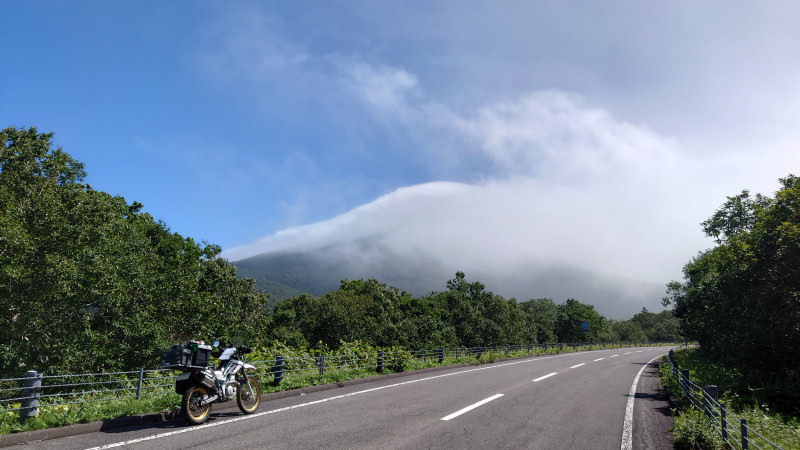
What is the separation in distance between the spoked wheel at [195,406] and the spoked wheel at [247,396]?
25.9 inches

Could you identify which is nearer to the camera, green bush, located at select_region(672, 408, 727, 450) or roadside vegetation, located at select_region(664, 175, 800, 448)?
green bush, located at select_region(672, 408, 727, 450)

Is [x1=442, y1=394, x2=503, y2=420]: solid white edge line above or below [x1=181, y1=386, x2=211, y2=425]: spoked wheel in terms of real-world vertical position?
below

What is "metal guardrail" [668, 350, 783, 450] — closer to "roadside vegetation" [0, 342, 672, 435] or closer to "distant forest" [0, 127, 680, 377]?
"roadside vegetation" [0, 342, 672, 435]

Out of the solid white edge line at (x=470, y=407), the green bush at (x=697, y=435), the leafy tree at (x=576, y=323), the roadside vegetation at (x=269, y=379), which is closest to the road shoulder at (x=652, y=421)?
the green bush at (x=697, y=435)

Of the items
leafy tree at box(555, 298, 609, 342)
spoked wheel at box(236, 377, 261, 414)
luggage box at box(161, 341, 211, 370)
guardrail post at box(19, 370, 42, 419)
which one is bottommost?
leafy tree at box(555, 298, 609, 342)

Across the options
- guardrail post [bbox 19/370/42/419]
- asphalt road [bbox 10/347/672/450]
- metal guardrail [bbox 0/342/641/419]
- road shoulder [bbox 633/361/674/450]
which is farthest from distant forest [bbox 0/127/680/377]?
road shoulder [bbox 633/361/674/450]

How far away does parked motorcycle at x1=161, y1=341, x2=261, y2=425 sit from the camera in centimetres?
723

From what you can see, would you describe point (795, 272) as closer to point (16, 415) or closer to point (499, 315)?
point (16, 415)

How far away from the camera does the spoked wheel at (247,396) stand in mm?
8203

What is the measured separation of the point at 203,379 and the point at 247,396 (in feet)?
4.24

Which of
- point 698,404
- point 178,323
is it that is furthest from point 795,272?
point 178,323

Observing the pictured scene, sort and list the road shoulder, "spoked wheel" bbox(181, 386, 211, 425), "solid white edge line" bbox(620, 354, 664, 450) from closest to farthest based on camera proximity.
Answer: "solid white edge line" bbox(620, 354, 664, 450) → "spoked wheel" bbox(181, 386, 211, 425) → the road shoulder

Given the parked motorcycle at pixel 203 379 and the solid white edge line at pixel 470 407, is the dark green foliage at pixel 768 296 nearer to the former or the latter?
the solid white edge line at pixel 470 407

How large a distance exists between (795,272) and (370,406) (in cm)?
1506
